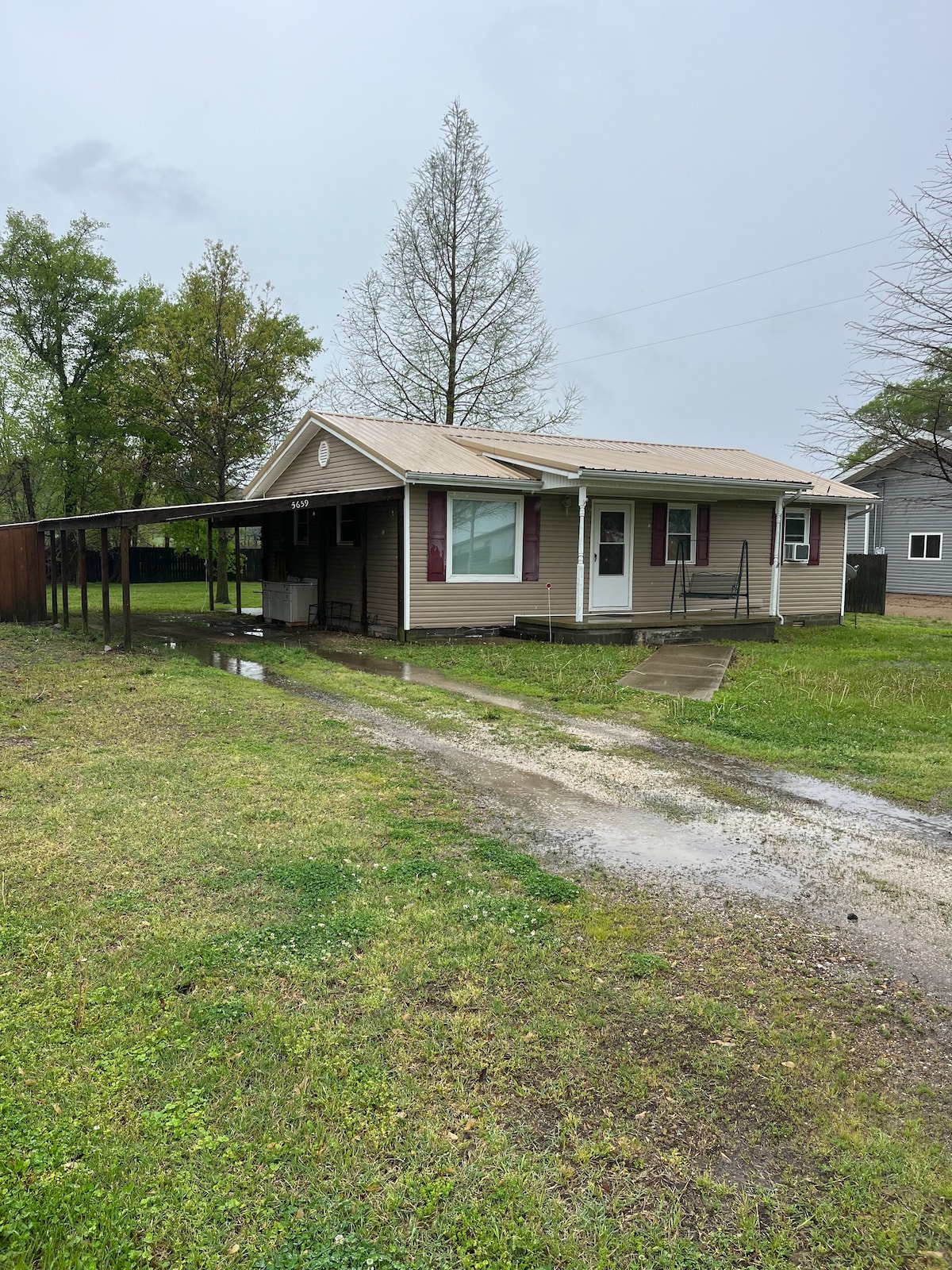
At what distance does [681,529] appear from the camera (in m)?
16.4

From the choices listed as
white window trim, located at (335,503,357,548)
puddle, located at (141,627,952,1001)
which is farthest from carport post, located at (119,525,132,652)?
puddle, located at (141,627,952,1001)

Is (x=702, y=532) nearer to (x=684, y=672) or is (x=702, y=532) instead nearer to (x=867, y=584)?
(x=684, y=672)

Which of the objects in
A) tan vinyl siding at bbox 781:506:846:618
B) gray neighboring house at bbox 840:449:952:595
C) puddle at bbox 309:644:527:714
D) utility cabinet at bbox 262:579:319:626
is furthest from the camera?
gray neighboring house at bbox 840:449:952:595

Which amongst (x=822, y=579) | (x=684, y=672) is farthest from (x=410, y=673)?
(x=822, y=579)

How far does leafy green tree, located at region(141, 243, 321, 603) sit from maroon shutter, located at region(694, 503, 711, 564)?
1186 cm

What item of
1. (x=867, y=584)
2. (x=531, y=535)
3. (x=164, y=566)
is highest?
(x=531, y=535)

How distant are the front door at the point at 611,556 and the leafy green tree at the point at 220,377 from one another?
10.6 metres

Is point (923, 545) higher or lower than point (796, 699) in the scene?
higher

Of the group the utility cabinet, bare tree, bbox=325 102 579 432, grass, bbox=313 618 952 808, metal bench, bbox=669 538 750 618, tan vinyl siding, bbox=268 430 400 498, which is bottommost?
grass, bbox=313 618 952 808

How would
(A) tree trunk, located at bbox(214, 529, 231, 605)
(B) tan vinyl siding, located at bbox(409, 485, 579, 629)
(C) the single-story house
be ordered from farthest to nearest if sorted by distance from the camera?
(A) tree trunk, located at bbox(214, 529, 231, 605) → (C) the single-story house → (B) tan vinyl siding, located at bbox(409, 485, 579, 629)

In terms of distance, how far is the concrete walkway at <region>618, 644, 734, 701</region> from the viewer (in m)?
9.71

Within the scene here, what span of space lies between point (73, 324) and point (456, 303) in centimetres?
1448

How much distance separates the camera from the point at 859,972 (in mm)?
3354

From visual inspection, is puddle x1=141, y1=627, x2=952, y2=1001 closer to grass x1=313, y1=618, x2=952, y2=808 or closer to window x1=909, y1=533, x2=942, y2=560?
grass x1=313, y1=618, x2=952, y2=808
